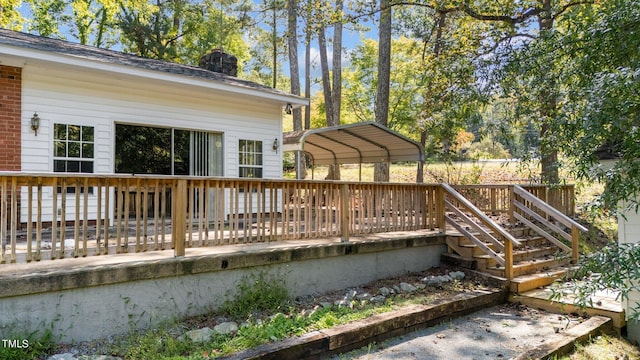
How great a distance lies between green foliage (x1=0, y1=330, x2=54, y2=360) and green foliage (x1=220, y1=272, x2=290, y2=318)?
1.68 m

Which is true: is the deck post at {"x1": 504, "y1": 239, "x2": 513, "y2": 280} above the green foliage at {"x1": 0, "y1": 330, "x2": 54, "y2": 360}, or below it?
above

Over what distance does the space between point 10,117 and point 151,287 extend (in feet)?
14.7

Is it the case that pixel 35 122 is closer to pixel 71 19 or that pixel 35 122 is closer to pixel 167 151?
pixel 167 151

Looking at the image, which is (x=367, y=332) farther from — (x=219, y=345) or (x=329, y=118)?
(x=329, y=118)

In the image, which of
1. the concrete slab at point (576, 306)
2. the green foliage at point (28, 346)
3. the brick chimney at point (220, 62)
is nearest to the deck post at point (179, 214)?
the green foliage at point (28, 346)

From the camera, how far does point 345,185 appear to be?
18.9ft

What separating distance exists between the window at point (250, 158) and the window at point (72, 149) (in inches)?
117

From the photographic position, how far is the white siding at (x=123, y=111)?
6602 millimetres

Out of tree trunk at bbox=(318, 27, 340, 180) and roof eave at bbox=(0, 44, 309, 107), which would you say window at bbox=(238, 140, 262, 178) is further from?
tree trunk at bbox=(318, 27, 340, 180)

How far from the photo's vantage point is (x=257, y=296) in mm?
4816

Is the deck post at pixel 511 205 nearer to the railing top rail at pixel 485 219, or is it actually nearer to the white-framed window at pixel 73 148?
the railing top rail at pixel 485 219

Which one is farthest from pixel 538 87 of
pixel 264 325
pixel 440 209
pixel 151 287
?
pixel 151 287

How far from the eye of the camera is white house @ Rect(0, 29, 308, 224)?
21.1ft

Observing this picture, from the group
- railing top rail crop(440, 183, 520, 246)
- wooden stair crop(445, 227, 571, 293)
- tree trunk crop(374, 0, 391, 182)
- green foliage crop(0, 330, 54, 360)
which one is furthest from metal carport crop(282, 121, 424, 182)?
green foliage crop(0, 330, 54, 360)
